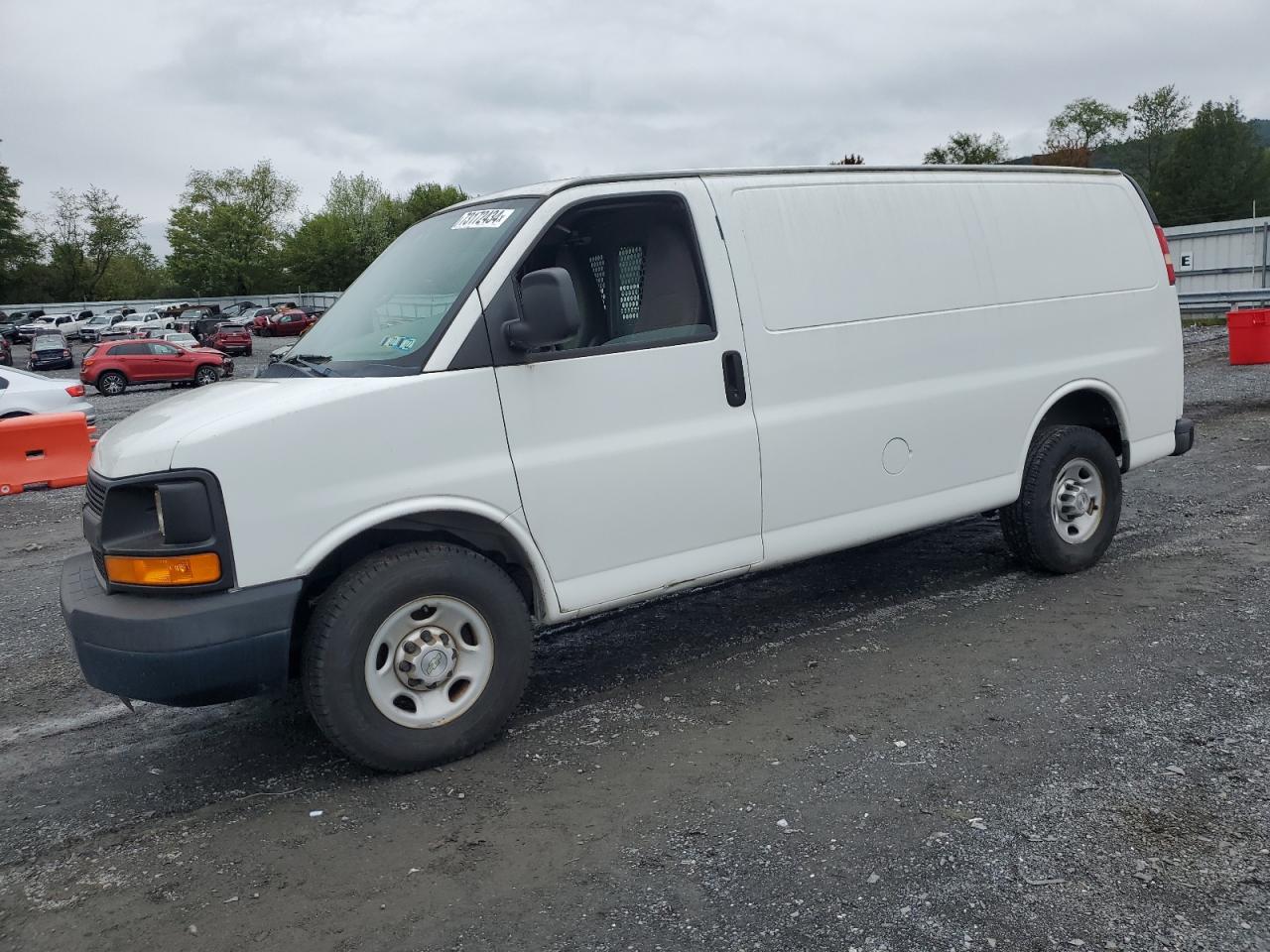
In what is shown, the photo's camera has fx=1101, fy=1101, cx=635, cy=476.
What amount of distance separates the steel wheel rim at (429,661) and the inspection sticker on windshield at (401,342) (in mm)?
971

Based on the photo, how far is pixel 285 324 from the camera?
57.3 metres

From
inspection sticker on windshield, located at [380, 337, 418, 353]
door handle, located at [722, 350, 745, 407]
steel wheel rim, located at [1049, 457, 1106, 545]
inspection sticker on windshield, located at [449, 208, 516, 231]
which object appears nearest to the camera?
inspection sticker on windshield, located at [380, 337, 418, 353]

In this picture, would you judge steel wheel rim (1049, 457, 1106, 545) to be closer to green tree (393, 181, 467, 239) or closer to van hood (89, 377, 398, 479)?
van hood (89, 377, 398, 479)

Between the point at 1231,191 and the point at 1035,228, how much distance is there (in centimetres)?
7926

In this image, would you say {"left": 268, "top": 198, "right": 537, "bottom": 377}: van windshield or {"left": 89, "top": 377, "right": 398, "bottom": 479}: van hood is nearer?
{"left": 89, "top": 377, "right": 398, "bottom": 479}: van hood

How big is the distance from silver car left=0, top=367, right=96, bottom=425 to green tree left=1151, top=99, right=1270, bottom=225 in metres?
72.2

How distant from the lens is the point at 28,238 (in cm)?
8556

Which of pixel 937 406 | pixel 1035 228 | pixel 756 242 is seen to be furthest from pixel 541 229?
pixel 1035 228

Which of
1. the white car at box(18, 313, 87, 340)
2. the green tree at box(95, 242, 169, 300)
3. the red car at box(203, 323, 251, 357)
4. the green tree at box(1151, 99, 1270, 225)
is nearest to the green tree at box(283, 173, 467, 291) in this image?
the green tree at box(95, 242, 169, 300)

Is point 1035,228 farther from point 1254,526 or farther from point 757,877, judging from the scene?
point 757,877

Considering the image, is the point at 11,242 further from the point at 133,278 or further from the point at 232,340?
the point at 232,340

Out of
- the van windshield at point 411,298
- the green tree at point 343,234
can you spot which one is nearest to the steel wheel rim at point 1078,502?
the van windshield at point 411,298

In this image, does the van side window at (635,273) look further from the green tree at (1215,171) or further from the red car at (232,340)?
the green tree at (1215,171)

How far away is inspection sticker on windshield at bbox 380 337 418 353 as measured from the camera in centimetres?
426
